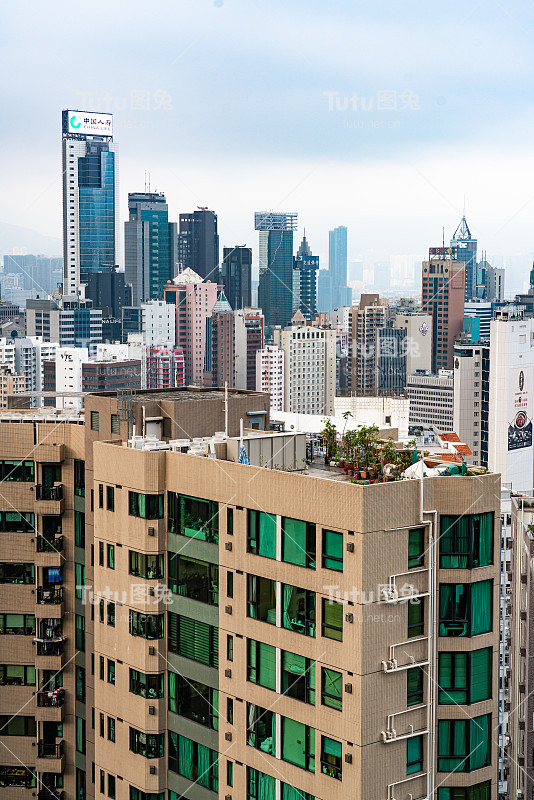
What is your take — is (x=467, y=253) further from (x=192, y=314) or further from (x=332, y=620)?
(x=332, y=620)

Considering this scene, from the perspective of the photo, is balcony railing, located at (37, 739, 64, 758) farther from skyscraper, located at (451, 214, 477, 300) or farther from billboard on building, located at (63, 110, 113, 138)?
billboard on building, located at (63, 110, 113, 138)

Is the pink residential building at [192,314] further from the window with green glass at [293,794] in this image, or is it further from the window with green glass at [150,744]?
the window with green glass at [293,794]

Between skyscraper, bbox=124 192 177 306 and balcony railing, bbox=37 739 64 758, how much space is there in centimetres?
6979

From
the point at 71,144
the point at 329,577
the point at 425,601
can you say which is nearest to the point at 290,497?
the point at 329,577

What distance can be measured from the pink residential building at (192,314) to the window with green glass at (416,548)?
5353 cm

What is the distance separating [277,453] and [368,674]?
6.85 feet

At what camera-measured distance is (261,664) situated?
21.6 feet

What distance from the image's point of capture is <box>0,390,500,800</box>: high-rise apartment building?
19.2ft

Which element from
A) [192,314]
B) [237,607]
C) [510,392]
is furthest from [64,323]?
[237,607]

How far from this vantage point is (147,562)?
746cm

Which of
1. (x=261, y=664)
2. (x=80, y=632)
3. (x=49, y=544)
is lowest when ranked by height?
(x=80, y=632)

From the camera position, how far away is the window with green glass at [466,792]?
628 centimetres

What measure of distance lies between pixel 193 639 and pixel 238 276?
208 feet

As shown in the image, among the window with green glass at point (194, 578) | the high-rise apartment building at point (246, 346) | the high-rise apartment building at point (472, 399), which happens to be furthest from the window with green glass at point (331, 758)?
the high-rise apartment building at point (246, 346)
